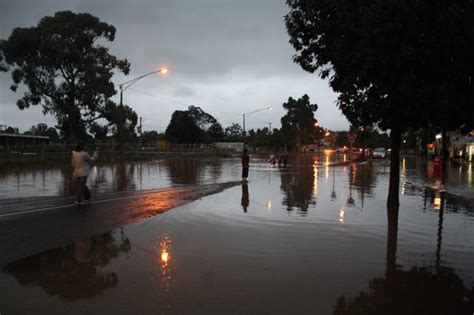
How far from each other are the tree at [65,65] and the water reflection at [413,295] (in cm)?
4568

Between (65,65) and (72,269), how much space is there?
45.9 meters

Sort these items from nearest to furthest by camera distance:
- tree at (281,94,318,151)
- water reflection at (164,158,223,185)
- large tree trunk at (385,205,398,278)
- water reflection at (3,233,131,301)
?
water reflection at (3,233,131,301), large tree trunk at (385,205,398,278), water reflection at (164,158,223,185), tree at (281,94,318,151)

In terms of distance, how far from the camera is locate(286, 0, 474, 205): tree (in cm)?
984

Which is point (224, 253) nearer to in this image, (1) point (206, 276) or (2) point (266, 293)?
(1) point (206, 276)

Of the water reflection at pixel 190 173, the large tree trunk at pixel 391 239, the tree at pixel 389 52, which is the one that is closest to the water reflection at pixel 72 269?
the large tree trunk at pixel 391 239

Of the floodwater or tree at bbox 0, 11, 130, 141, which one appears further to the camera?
tree at bbox 0, 11, 130, 141

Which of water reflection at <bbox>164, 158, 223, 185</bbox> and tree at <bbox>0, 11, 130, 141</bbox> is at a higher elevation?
tree at <bbox>0, 11, 130, 141</bbox>

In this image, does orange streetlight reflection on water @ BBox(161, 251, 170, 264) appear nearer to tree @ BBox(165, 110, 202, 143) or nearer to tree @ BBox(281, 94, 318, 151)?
tree @ BBox(165, 110, 202, 143)

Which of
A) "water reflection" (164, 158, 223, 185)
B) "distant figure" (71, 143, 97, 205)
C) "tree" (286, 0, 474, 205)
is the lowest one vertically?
"water reflection" (164, 158, 223, 185)

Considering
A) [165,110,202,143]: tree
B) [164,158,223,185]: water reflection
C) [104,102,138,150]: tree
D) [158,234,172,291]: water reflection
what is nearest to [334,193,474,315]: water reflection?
[158,234,172,291]: water reflection

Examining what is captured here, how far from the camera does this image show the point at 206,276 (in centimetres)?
625

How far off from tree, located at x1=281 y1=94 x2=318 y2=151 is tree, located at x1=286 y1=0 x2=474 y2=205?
125823 mm

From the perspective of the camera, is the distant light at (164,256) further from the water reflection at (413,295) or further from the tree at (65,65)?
the tree at (65,65)

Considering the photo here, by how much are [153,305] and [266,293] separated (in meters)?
1.32
